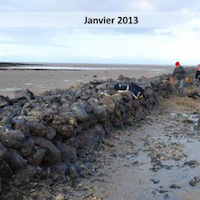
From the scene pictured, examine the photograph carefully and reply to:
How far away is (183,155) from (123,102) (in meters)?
2.39

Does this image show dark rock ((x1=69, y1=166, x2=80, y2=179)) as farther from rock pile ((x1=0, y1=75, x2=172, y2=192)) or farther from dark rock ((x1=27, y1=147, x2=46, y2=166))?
dark rock ((x1=27, y1=147, x2=46, y2=166))

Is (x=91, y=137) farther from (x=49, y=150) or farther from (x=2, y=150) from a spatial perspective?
(x=2, y=150)

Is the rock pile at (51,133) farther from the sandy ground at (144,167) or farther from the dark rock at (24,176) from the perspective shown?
the sandy ground at (144,167)

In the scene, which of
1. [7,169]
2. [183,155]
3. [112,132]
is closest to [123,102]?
[112,132]

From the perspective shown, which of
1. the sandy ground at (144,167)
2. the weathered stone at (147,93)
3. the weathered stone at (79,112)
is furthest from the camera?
the weathered stone at (147,93)

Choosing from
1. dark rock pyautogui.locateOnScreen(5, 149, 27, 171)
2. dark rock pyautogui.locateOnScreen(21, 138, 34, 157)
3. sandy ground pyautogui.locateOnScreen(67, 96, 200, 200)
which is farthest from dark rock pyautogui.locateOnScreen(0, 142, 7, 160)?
sandy ground pyautogui.locateOnScreen(67, 96, 200, 200)

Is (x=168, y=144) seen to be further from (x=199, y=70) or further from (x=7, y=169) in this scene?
(x=199, y=70)

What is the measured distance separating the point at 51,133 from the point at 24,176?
95 cm

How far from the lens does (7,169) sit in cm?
406

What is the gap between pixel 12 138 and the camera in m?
4.26

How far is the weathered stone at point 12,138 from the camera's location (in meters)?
4.21

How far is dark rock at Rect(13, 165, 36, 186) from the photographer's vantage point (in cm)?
419

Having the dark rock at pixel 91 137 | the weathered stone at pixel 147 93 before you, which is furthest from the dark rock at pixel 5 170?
the weathered stone at pixel 147 93

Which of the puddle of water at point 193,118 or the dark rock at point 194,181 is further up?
the puddle of water at point 193,118
